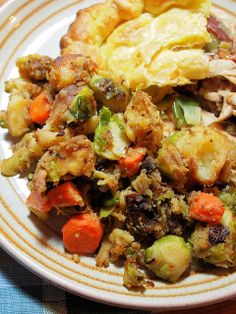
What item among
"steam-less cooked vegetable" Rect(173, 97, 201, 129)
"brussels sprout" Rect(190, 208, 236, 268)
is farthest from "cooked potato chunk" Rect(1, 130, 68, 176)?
"brussels sprout" Rect(190, 208, 236, 268)

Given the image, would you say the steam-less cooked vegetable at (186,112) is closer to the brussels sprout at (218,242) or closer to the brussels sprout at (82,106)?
the brussels sprout at (82,106)

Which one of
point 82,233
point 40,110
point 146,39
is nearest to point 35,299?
point 82,233

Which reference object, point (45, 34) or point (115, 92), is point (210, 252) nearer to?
point (115, 92)

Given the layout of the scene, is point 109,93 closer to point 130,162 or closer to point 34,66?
point 130,162

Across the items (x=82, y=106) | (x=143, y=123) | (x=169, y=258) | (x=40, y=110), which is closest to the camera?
(x=169, y=258)

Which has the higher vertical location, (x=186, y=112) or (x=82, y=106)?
(x=82, y=106)

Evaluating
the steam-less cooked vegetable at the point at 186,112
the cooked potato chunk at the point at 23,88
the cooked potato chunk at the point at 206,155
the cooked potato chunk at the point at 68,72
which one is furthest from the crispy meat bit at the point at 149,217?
the cooked potato chunk at the point at 23,88

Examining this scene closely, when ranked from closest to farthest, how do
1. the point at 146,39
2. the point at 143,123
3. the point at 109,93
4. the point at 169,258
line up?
the point at 169,258 < the point at 143,123 < the point at 109,93 < the point at 146,39
